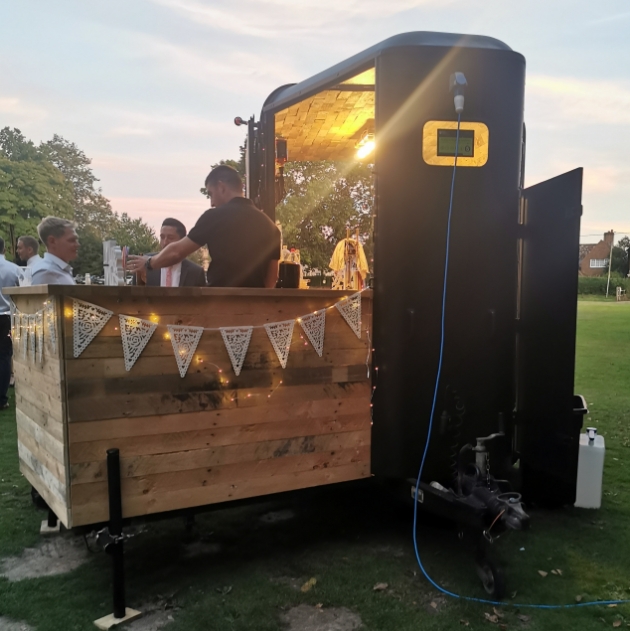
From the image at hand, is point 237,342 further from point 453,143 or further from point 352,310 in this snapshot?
point 453,143

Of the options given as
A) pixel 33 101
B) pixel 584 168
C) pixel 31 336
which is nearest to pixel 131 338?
pixel 31 336

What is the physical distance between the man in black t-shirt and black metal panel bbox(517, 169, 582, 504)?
163cm

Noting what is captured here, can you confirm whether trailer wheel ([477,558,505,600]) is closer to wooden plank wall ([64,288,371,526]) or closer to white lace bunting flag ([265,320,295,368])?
Result: wooden plank wall ([64,288,371,526])

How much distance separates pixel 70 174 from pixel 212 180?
48.4 metres

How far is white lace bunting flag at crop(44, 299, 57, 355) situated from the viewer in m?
2.59

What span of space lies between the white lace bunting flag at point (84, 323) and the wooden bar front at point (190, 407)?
29mm

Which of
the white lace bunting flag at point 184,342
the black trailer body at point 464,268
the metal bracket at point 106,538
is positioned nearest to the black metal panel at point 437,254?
the black trailer body at point 464,268

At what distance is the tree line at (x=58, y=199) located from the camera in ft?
104

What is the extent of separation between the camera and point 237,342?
2961 millimetres

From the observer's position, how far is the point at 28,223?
32406 millimetres

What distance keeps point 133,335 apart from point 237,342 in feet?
1.76

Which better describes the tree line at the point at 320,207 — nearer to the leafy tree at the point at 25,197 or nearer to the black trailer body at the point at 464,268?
the black trailer body at the point at 464,268

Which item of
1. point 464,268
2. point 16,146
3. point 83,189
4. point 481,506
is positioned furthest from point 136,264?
point 83,189

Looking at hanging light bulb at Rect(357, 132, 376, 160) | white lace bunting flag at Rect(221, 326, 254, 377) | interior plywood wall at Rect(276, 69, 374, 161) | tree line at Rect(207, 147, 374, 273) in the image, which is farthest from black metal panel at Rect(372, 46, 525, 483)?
tree line at Rect(207, 147, 374, 273)
